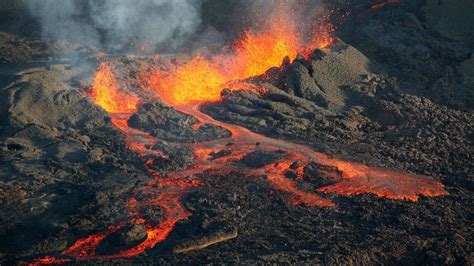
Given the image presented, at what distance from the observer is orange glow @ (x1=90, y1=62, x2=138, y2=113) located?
19.2 meters

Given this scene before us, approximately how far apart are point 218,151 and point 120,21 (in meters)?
13.0

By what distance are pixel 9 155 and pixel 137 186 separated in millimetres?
4418

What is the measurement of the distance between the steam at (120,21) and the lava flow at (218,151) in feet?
11.5

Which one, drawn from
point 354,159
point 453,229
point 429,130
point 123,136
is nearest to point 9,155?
point 123,136

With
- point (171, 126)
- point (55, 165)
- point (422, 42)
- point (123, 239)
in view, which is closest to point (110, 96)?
point (171, 126)

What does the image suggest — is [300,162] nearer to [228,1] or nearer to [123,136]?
[123,136]

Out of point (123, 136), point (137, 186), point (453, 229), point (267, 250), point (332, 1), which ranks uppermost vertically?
point (332, 1)

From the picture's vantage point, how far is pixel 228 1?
91.7 feet

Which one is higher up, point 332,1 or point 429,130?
point 332,1

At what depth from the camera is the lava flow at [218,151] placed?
42.1 ft

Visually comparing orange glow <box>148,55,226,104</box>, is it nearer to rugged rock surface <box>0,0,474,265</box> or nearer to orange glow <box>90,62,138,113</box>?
rugged rock surface <box>0,0,474,265</box>

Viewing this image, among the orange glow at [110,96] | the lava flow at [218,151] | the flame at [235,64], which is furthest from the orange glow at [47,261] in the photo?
the flame at [235,64]

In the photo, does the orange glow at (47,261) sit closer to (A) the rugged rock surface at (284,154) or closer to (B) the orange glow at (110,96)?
(A) the rugged rock surface at (284,154)

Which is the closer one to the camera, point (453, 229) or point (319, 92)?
point (453, 229)
